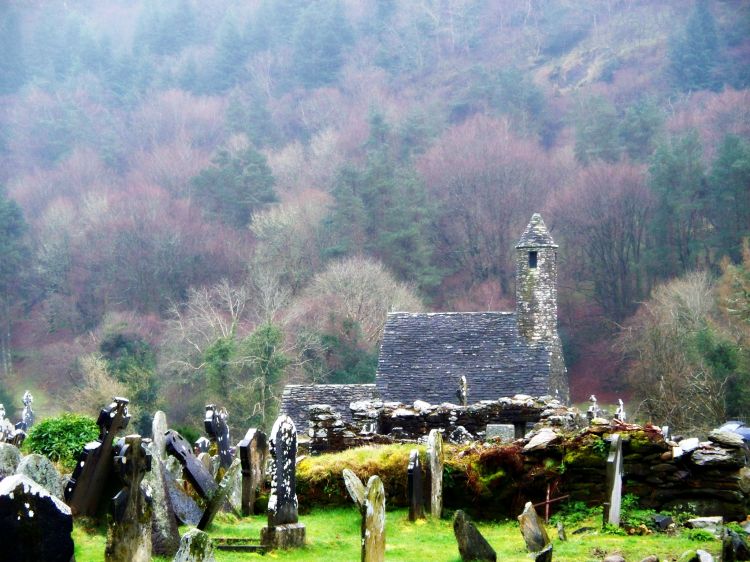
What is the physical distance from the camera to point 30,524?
28.0ft

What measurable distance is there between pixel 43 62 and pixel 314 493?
96.9 m

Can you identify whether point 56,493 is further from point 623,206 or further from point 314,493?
point 623,206

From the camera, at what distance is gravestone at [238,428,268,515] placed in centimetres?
1486

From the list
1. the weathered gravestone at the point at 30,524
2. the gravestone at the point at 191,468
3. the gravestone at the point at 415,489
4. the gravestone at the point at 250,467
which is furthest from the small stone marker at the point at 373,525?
the gravestone at the point at 250,467

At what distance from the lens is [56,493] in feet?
41.3

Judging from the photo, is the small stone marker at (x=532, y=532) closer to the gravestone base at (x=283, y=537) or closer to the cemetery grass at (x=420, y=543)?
the cemetery grass at (x=420, y=543)

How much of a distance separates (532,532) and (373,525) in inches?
80.3

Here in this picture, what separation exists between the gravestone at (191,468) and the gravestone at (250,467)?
443 millimetres

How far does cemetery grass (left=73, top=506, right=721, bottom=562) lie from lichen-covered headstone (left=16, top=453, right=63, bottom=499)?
55 centimetres

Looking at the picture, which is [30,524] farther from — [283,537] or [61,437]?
[61,437]

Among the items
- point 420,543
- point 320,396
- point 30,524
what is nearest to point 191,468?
point 420,543

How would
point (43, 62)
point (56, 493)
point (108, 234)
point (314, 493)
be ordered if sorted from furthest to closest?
point (43, 62) → point (108, 234) → point (314, 493) → point (56, 493)

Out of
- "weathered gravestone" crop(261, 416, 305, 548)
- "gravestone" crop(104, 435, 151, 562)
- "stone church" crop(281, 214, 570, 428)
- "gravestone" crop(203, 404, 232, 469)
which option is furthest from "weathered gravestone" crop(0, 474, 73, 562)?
"stone church" crop(281, 214, 570, 428)

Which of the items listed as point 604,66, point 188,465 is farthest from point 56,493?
Answer: point 604,66
